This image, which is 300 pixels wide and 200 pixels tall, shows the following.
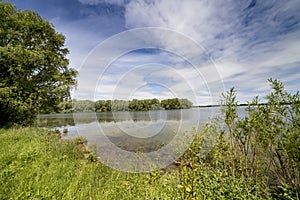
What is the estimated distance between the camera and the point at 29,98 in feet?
41.6

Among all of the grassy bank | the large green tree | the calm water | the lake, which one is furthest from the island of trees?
the large green tree

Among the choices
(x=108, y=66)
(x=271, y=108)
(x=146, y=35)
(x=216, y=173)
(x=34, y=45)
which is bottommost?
(x=216, y=173)

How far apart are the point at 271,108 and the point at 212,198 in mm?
2382

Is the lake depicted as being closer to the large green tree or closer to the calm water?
the calm water

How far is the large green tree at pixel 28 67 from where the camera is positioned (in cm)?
1229

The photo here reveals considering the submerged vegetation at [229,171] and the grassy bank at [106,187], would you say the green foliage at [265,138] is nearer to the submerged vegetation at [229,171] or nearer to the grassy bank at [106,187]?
the submerged vegetation at [229,171]

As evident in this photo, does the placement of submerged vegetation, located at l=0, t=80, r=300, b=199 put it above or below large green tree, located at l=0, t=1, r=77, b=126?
below

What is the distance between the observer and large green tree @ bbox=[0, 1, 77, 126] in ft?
40.3

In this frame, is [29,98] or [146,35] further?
[29,98]

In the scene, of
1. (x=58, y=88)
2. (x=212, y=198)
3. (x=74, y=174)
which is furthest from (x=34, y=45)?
(x=212, y=198)

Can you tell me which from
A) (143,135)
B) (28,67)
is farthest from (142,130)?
(28,67)

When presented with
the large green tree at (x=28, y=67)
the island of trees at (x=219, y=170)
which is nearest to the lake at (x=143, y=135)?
the island of trees at (x=219, y=170)

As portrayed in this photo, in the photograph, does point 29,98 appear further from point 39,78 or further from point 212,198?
point 212,198

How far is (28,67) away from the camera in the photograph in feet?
44.3
